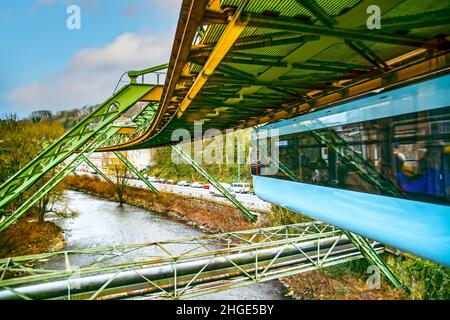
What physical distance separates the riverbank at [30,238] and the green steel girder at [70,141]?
8086 millimetres

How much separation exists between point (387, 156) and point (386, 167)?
0.16 m

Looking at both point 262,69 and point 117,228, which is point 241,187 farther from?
point 262,69

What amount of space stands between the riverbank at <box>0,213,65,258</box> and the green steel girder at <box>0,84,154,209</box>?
8086 millimetres

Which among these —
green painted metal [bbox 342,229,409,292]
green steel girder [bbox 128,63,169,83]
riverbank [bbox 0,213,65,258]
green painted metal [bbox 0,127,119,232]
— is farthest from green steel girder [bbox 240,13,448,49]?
riverbank [bbox 0,213,65,258]

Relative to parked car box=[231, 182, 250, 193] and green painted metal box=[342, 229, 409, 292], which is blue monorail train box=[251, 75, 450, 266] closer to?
green painted metal box=[342, 229, 409, 292]

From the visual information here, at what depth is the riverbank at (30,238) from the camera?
42.5 feet

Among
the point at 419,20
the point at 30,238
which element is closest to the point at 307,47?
the point at 419,20

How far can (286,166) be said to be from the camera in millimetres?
6730

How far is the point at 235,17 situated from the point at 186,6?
0.43 meters

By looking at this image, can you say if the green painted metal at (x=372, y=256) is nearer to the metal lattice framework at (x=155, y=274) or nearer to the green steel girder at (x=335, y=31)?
the metal lattice framework at (x=155, y=274)

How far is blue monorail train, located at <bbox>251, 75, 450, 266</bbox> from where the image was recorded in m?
3.29

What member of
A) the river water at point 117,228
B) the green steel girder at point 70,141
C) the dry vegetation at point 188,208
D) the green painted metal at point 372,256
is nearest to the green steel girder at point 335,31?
the green steel girder at point 70,141

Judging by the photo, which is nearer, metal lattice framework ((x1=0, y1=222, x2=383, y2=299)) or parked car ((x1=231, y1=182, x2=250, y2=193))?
metal lattice framework ((x1=0, y1=222, x2=383, y2=299))

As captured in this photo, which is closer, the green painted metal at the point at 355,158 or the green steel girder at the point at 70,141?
the green painted metal at the point at 355,158
